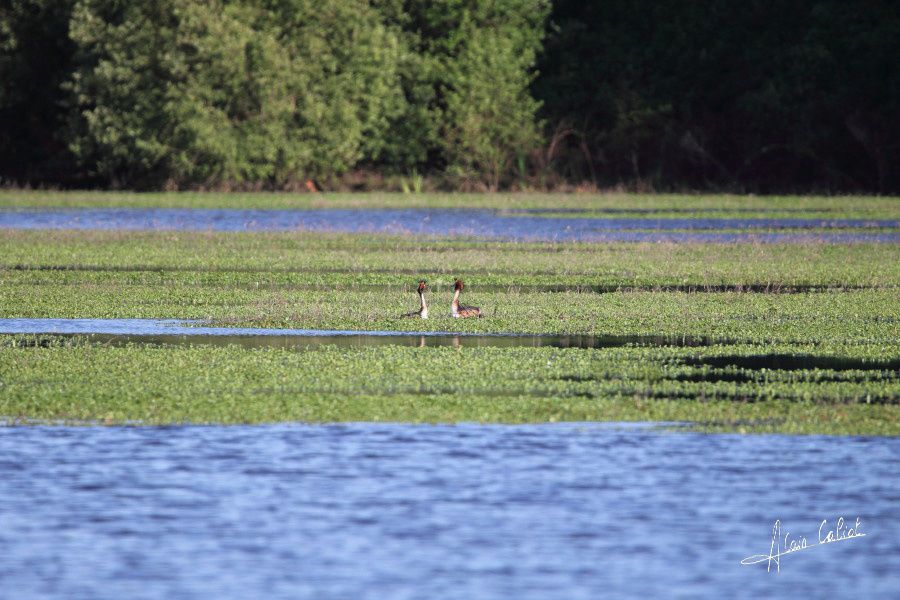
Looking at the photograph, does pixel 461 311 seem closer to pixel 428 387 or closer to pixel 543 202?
pixel 428 387

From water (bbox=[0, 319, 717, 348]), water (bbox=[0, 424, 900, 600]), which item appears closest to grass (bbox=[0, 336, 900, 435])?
water (bbox=[0, 424, 900, 600])

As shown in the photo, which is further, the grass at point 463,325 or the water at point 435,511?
the grass at point 463,325

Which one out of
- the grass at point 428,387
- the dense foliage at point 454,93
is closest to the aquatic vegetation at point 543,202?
the dense foliage at point 454,93

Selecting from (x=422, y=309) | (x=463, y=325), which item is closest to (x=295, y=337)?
(x=422, y=309)

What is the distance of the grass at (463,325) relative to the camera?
48.0 feet

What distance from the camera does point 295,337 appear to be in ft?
64.9

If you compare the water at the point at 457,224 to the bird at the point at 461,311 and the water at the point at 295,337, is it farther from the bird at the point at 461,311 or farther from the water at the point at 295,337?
the water at the point at 295,337

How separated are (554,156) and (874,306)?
44.6 metres

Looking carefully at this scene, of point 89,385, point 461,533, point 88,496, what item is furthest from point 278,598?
point 89,385

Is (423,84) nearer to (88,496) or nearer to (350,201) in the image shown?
(350,201)

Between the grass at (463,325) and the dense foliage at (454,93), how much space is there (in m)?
21.9

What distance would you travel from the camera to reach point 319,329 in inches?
808
